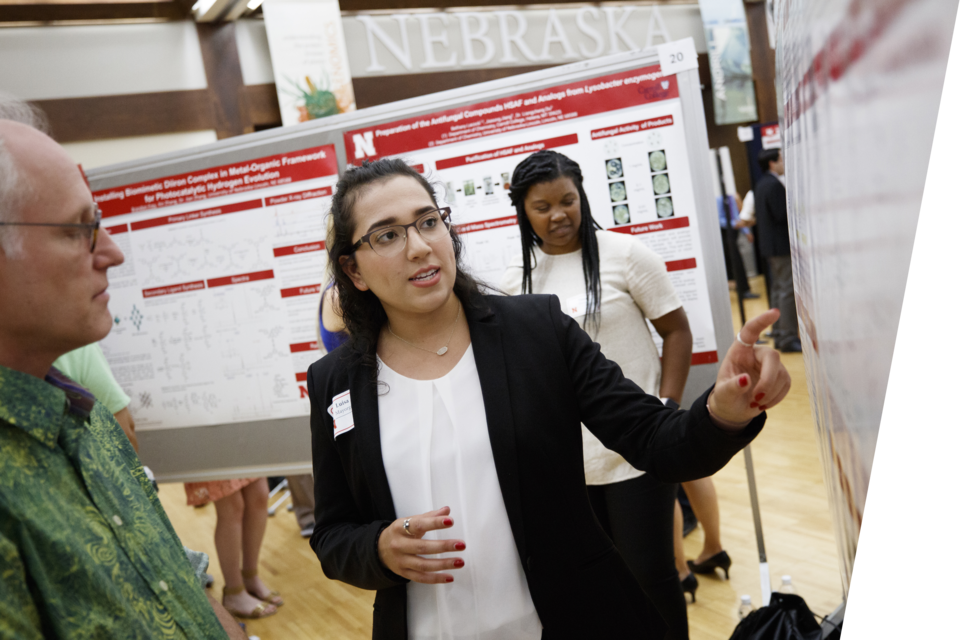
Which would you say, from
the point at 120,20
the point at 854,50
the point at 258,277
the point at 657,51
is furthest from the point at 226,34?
the point at 854,50

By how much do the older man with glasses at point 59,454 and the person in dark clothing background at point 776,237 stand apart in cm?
591

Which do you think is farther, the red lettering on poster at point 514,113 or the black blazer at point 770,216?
the black blazer at point 770,216

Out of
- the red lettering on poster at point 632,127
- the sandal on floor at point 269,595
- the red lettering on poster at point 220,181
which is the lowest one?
the sandal on floor at point 269,595

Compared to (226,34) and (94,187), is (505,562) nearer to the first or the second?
(94,187)

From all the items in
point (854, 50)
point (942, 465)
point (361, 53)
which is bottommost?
point (942, 465)

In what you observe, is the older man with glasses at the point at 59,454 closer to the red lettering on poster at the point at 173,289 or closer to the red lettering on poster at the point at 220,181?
the red lettering on poster at the point at 220,181

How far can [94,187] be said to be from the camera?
341 cm

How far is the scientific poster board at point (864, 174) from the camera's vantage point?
0.22 m

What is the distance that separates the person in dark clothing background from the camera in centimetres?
620

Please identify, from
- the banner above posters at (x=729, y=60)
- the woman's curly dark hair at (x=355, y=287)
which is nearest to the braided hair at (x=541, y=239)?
the woman's curly dark hair at (x=355, y=287)

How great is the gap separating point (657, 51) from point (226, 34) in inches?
232

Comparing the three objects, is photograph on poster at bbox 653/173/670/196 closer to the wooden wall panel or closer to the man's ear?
the man's ear

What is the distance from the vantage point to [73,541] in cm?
77

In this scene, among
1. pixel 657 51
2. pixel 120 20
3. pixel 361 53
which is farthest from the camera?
pixel 361 53
